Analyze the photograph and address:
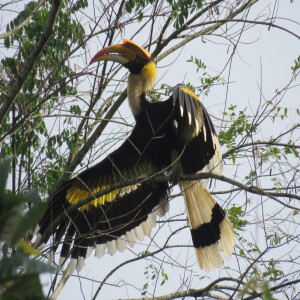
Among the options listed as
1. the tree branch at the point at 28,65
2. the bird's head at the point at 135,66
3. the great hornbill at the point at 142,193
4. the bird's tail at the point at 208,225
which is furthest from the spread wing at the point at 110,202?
the tree branch at the point at 28,65

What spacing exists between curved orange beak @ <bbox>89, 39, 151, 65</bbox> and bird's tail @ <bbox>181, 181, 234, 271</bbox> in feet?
3.67

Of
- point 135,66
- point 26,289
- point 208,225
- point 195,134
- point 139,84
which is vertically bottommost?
point 26,289

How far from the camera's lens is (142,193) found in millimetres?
4840

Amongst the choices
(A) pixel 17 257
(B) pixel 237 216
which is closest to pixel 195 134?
(B) pixel 237 216

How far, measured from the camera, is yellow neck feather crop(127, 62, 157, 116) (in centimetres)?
487

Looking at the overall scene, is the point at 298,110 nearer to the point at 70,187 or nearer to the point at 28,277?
the point at 70,187

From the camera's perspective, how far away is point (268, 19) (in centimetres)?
441

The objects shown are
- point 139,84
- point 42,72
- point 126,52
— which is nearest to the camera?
point 42,72

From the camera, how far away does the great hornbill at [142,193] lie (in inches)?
179

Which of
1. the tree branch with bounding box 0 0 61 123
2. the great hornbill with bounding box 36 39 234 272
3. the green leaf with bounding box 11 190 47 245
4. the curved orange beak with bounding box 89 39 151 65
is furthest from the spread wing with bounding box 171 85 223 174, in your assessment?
the green leaf with bounding box 11 190 47 245

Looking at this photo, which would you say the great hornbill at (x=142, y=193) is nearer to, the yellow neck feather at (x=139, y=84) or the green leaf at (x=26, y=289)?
the yellow neck feather at (x=139, y=84)

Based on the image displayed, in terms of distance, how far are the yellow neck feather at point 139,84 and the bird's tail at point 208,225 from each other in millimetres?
708

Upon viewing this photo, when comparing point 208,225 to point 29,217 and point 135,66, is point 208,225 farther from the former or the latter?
point 29,217

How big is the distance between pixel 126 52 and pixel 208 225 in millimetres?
1547
